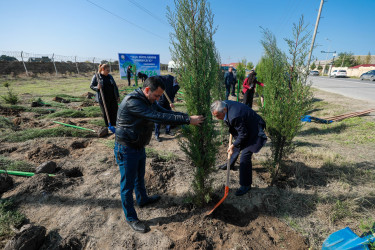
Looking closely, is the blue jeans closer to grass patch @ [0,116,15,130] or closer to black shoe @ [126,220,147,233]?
black shoe @ [126,220,147,233]

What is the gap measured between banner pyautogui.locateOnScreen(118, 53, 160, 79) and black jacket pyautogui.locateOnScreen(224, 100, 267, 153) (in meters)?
13.7

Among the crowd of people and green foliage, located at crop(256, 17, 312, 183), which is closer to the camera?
the crowd of people

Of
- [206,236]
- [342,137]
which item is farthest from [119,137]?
[342,137]

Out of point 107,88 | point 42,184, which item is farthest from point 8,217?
point 107,88

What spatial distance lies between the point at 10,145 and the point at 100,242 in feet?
14.8

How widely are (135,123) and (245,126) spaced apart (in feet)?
5.96

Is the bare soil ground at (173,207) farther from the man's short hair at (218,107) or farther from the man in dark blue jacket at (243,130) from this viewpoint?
the man's short hair at (218,107)

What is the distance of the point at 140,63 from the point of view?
16.0 meters

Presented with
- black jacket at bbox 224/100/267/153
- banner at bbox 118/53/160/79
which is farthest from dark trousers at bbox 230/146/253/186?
banner at bbox 118/53/160/79

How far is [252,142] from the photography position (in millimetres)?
3174

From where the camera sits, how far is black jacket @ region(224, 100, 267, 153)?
304 centimetres

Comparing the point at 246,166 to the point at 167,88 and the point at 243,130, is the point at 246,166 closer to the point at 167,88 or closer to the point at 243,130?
the point at 243,130

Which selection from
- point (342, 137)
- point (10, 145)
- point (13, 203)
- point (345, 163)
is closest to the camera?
point (13, 203)

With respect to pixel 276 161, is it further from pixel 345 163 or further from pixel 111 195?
pixel 111 195
